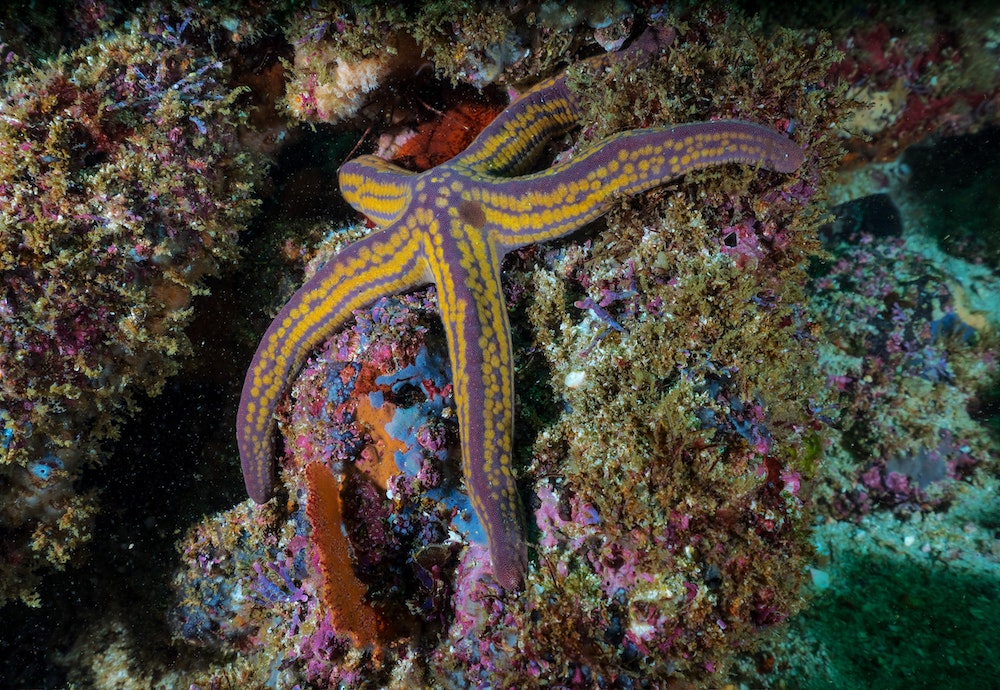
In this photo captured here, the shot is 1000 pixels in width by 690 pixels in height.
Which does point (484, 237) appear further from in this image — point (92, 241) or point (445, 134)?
point (92, 241)

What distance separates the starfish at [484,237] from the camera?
3104 mm

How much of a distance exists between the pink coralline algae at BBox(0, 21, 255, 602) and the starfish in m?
0.90

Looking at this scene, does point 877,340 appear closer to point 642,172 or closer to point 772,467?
point 772,467

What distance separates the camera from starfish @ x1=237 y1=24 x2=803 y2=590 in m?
3.10

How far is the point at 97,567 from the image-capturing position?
4.61m

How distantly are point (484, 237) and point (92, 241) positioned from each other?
2716 mm

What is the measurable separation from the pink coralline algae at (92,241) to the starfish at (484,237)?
2.94 ft

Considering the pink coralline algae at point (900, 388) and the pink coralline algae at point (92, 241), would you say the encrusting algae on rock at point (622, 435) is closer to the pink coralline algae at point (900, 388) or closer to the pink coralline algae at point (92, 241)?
the pink coralline algae at point (900, 388)

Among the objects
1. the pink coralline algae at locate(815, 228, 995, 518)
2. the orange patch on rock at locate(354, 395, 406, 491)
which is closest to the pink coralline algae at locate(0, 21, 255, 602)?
the orange patch on rock at locate(354, 395, 406, 491)

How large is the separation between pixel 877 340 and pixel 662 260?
2.95m

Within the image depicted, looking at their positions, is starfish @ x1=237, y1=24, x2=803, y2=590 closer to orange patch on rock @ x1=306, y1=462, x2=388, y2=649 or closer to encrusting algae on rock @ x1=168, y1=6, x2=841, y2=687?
encrusting algae on rock @ x1=168, y1=6, x2=841, y2=687

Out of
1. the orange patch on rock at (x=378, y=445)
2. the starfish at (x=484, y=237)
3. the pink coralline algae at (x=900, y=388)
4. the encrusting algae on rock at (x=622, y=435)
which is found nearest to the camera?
the encrusting algae on rock at (x=622, y=435)

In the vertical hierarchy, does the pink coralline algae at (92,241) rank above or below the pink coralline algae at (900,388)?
above

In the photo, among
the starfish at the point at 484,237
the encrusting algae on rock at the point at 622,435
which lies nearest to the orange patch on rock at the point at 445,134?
the starfish at the point at 484,237
